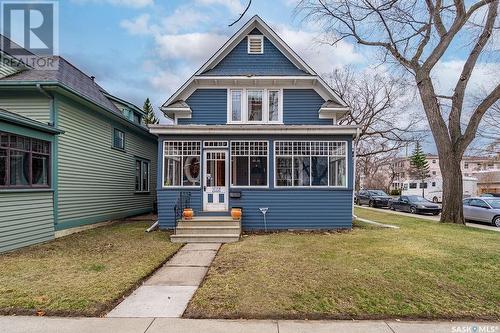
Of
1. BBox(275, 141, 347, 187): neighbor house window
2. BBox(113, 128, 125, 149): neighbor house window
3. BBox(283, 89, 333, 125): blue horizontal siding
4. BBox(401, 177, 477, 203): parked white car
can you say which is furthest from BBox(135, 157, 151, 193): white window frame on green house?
BBox(401, 177, 477, 203): parked white car

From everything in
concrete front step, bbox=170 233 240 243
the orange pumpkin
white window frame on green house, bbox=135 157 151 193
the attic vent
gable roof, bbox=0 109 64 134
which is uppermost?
the attic vent

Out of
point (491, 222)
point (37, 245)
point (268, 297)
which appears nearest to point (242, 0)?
point (268, 297)

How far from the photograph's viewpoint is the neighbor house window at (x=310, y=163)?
12.0 meters

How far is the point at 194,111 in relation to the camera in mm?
13312

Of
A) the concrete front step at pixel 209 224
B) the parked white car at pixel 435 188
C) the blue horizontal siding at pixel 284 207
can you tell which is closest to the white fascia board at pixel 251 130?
the blue horizontal siding at pixel 284 207

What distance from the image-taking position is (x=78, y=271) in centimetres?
646

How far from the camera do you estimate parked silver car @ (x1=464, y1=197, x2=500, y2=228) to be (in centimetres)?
1689

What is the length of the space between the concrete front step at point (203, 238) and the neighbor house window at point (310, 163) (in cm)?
298

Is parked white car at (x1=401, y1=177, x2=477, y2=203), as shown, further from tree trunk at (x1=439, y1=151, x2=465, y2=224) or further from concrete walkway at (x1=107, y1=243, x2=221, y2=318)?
concrete walkway at (x1=107, y1=243, x2=221, y2=318)

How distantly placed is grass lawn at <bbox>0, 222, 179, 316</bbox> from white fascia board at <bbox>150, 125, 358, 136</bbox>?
3.73 m

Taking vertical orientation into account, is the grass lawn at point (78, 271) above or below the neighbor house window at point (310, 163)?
below

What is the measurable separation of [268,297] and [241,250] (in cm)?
355

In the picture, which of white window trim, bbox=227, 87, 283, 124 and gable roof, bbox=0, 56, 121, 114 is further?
white window trim, bbox=227, 87, 283, 124

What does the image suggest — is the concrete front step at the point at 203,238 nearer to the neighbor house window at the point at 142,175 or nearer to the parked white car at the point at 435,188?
the neighbor house window at the point at 142,175
